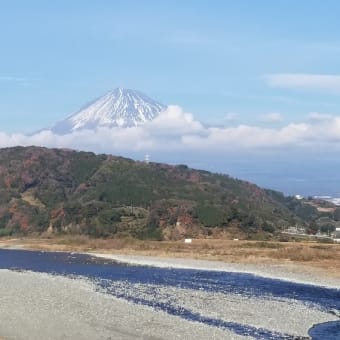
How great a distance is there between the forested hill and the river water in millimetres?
24703

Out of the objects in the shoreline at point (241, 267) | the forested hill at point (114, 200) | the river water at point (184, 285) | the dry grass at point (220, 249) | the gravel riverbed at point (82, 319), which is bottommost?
the gravel riverbed at point (82, 319)

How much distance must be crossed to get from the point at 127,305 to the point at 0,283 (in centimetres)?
1475

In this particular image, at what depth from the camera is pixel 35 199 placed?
116 meters

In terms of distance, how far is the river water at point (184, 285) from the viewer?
32750mm

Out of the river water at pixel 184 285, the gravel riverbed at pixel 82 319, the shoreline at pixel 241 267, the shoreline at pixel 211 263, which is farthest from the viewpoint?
the shoreline at pixel 211 263

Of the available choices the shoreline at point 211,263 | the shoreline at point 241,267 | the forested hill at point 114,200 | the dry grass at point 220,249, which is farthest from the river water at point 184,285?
the forested hill at point 114,200

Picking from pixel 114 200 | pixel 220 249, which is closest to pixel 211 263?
pixel 220 249

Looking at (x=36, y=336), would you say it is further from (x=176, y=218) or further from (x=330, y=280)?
(x=176, y=218)

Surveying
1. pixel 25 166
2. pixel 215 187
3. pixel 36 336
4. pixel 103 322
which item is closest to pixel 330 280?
pixel 103 322

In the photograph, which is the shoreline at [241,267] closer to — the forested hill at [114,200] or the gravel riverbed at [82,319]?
the gravel riverbed at [82,319]

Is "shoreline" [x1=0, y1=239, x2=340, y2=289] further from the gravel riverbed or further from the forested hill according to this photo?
the gravel riverbed

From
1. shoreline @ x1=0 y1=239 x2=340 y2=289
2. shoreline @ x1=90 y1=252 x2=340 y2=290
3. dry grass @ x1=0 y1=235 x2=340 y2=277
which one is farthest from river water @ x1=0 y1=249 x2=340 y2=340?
dry grass @ x1=0 y1=235 x2=340 y2=277

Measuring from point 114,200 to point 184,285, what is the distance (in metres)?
61.9

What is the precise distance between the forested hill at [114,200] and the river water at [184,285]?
973 inches
